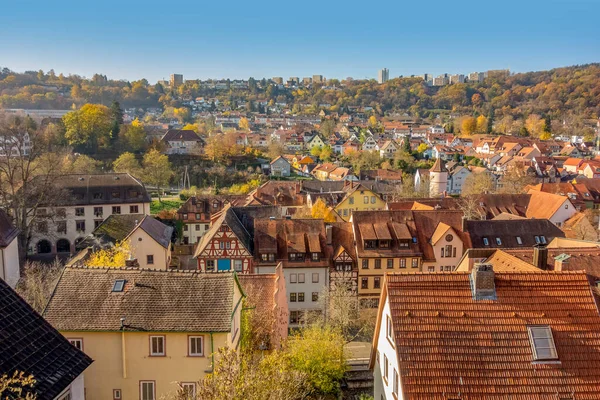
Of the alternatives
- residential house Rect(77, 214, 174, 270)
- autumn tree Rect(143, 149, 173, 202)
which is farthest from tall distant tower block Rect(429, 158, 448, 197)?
residential house Rect(77, 214, 174, 270)

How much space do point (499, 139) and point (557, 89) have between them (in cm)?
8387

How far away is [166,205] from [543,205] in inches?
1845

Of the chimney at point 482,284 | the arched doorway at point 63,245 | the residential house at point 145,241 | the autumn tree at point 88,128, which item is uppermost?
the autumn tree at point 88,128

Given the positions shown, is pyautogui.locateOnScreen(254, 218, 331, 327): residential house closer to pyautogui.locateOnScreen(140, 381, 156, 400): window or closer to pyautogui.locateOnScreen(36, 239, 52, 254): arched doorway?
pyautogui.locateOnScreen(140, 381, 156, 400): window

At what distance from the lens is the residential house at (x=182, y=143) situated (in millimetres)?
101262

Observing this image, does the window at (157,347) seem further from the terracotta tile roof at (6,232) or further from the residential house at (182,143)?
the residential house at (182,143)

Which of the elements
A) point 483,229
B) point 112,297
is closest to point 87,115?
point 483,229

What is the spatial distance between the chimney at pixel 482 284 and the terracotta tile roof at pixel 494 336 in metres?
0.17

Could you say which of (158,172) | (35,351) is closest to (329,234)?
(35,351)

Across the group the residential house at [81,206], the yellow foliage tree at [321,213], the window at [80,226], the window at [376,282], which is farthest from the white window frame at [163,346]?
the window at [80,226]

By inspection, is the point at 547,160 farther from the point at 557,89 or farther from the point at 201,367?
the point at 557,89

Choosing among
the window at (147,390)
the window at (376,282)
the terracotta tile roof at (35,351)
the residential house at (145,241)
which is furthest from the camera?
the residential house at (145,241)

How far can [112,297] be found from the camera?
17.8m

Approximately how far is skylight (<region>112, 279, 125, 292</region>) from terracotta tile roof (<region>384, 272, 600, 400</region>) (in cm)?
935
